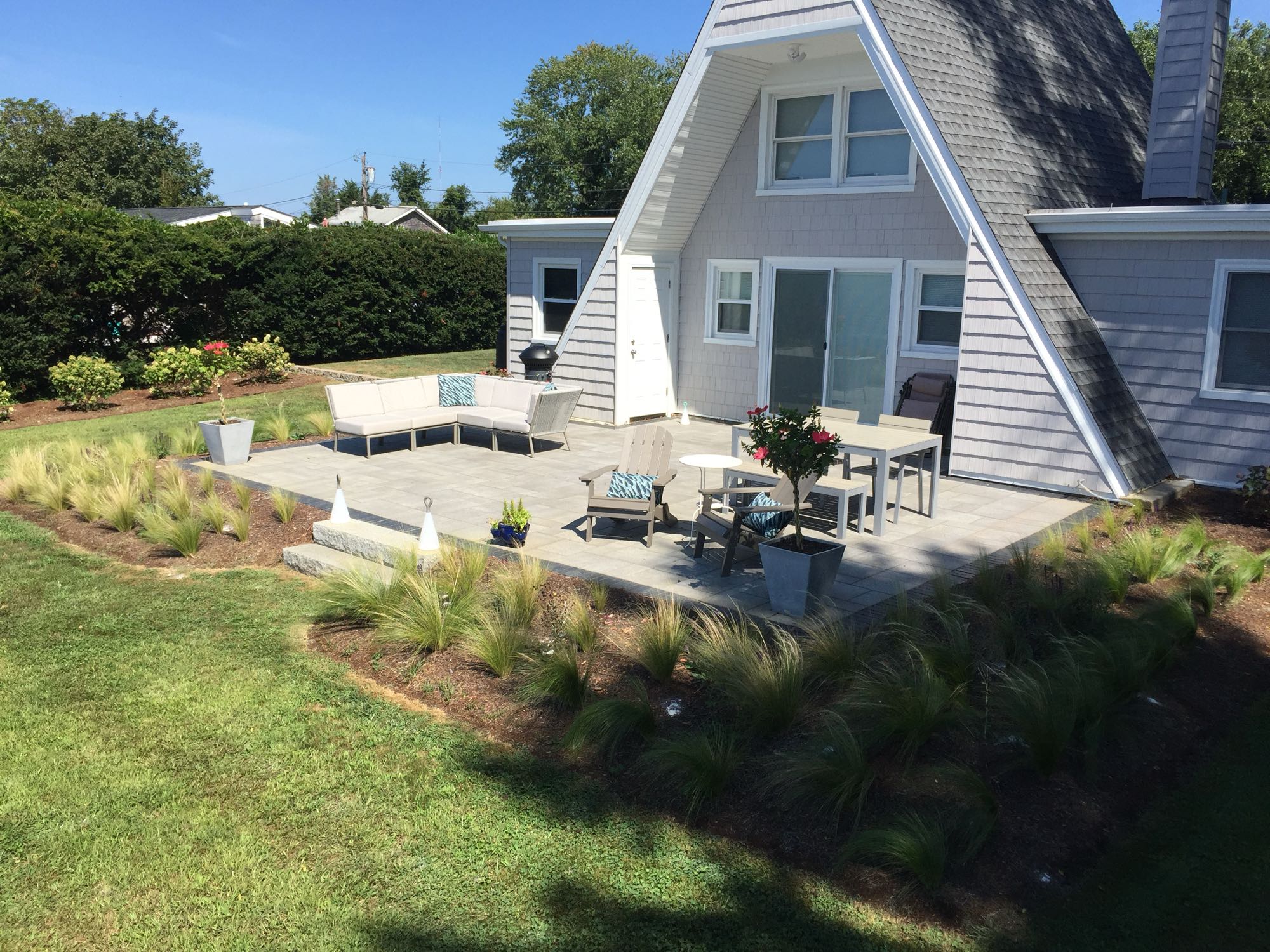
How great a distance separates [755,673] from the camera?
222 inches

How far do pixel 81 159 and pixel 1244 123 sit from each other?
60845 mm

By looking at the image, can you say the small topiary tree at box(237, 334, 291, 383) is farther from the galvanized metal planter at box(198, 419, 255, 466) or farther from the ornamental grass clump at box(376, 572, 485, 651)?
the ornamental grass clump at box(376, 572, 485, 651)

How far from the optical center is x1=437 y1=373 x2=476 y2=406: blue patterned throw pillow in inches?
555

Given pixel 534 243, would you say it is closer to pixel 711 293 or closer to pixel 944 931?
pixel 711 293

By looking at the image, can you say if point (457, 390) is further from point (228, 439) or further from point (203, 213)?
point (203, 213)

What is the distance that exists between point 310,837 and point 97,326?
54.0 ft

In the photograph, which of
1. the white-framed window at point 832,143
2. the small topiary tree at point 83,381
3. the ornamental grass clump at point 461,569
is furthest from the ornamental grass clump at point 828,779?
the small topiary tree at point 83,381

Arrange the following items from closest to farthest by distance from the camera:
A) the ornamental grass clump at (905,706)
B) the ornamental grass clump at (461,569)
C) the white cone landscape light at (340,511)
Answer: the ornamental grass clump at (905,706), the ornamental grass clump at (461,569), the white cone landscape light at (340,511)

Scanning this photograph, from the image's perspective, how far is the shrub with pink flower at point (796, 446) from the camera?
6945 millimetres

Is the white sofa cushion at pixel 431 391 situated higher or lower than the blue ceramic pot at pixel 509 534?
higher

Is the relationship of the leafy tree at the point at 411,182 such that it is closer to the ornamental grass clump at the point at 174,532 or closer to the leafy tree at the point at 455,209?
the leafy tree at the point at 455,209

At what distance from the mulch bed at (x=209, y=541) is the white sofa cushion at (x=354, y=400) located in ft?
8.02

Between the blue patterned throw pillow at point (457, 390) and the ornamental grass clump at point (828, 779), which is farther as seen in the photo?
the blue patterned throw pillow at point (457, 390)

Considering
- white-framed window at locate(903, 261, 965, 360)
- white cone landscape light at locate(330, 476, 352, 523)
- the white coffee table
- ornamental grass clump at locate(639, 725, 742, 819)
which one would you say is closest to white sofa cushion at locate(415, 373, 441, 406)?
white cone landscape light at locate(330, 476, 352, 523)
